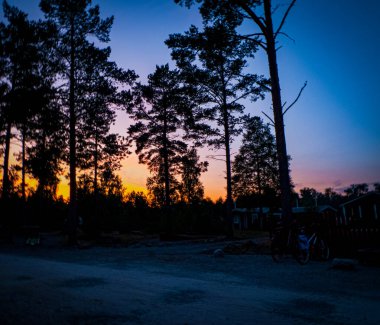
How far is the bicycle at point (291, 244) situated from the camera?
9.23m

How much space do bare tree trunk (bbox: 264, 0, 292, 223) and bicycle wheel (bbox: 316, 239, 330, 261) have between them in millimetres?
1518

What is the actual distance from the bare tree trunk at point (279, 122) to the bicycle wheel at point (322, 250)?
152cm

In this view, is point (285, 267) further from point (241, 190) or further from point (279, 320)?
point (241, 190)

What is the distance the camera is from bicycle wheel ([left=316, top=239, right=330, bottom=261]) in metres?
9.84

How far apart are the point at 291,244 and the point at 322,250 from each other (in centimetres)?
122

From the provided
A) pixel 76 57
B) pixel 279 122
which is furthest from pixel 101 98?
pixel 279 122

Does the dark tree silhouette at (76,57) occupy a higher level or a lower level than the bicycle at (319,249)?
higher

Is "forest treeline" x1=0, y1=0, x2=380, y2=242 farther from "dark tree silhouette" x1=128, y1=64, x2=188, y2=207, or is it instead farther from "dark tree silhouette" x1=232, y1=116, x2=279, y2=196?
"dark tree silhouette" x1=232, y1=116, x2=279, y2=196

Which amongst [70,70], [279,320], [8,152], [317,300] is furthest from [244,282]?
[8,152]

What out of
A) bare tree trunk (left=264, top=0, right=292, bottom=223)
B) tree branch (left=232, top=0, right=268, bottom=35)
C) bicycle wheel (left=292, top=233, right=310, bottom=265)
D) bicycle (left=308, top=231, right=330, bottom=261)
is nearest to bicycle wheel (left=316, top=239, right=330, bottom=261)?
bicycle (left=308, top=231, right=330, bottom=261)

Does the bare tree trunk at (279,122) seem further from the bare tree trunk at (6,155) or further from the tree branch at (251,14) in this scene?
the bare tree trunk at (6,155)

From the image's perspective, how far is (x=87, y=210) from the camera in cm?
3120

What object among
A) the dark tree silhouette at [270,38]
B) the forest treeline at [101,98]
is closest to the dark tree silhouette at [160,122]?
the forest treeline at [101,98]

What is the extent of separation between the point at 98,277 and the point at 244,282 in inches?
127
